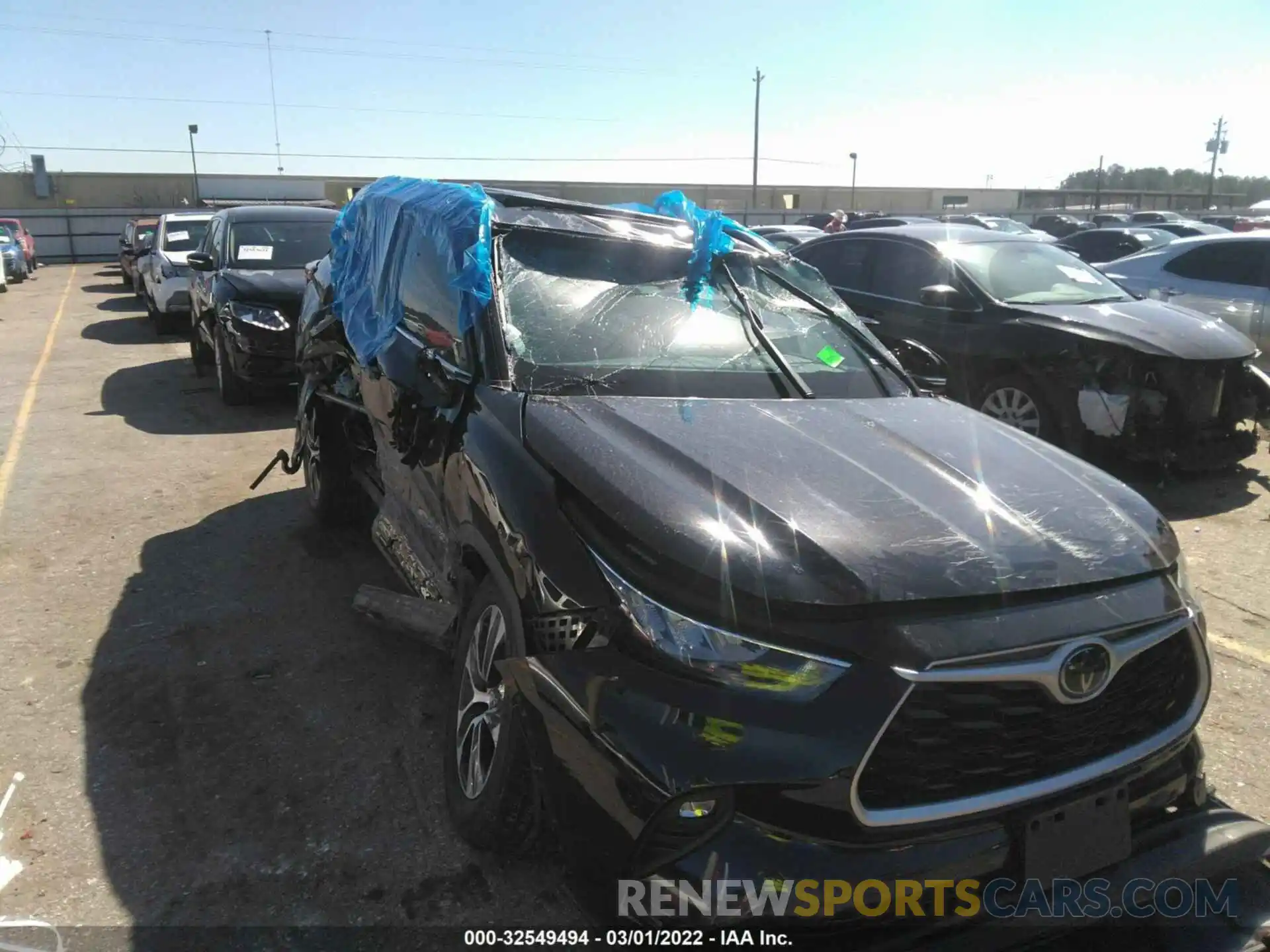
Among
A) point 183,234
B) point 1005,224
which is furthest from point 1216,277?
point 1005,224

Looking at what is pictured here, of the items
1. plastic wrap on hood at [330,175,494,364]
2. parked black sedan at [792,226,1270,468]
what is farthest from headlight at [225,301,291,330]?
parked black sedan at [792,226,1270,468]

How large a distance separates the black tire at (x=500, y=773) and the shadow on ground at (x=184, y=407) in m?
5.02

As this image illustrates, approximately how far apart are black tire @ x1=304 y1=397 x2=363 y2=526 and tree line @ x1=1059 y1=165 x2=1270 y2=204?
95627 mm

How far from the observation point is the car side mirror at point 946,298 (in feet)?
21.7

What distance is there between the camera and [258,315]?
28.2ft

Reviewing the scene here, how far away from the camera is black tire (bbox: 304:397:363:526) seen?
5.31 m

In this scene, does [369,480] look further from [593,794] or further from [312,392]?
[593,794]

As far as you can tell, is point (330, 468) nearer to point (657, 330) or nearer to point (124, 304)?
point (657, 330)

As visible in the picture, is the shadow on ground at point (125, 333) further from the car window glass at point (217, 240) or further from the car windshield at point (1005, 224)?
the car windshield at point (1005, 224)

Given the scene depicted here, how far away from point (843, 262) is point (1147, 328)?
99.2 inches

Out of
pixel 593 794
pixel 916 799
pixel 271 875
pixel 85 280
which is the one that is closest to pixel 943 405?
pixel 916 799

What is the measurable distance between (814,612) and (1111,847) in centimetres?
84

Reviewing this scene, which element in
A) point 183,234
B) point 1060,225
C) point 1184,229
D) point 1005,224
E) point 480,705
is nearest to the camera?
point 480,705

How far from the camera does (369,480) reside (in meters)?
4.84
